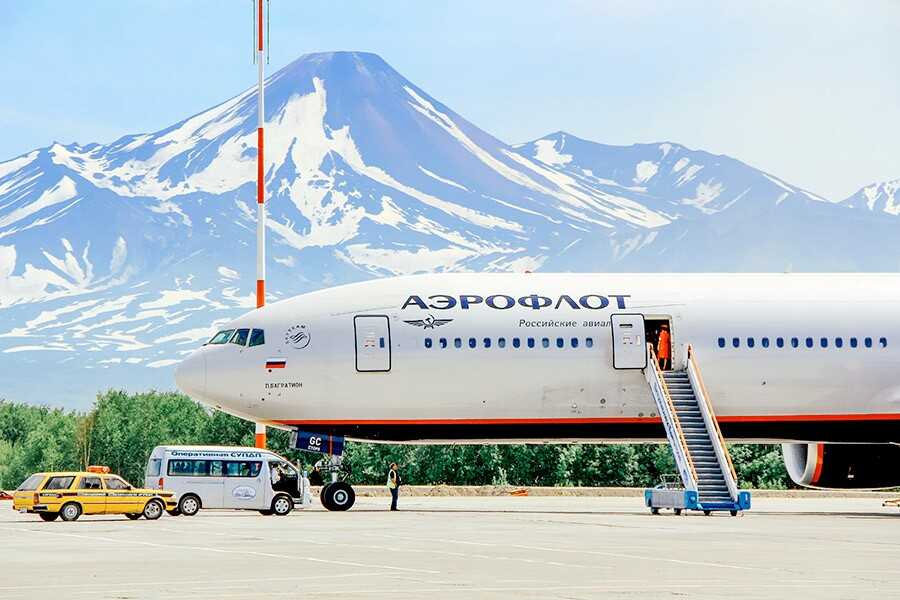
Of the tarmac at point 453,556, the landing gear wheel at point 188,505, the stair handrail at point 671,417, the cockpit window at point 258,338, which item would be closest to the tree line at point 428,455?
the cockpit window at point 258,338

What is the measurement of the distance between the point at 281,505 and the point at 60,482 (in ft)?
19.0

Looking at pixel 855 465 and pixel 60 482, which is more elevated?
pixel 855 465

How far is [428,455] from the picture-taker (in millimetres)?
101312

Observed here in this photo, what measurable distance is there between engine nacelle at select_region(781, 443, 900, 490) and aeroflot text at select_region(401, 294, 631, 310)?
7.23 meters

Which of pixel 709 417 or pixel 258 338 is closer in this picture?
pixel 709 417

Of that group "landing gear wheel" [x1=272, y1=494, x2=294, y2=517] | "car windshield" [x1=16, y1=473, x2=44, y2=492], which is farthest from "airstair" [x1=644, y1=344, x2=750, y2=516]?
"car windshield" [x1=16, y1=473, x2=44, y2=492]

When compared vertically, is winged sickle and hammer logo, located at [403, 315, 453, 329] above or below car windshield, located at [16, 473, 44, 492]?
above

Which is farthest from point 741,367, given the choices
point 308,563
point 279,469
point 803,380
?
point 308,563

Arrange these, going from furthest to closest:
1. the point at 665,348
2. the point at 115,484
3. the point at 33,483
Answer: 1. the point at 665,348
2. the point at 33,483
3. the point at 115,484

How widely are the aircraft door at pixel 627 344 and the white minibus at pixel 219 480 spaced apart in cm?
923

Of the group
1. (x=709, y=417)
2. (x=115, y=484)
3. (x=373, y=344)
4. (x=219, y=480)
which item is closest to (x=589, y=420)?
(x=709, y=417)

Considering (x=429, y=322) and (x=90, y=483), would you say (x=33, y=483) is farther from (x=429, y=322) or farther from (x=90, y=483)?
(x=429, y=322)

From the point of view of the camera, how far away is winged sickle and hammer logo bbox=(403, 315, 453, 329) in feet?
135

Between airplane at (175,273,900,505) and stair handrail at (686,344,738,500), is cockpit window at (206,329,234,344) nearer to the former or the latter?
airplane at (175,273,900,505)
